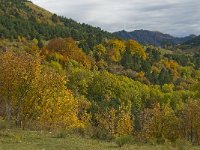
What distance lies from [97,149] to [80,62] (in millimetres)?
167217

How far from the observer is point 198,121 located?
3091 inches

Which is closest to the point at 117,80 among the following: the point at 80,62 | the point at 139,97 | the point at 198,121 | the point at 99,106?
the point at 139,97

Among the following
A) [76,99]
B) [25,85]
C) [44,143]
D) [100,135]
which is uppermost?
[25,85]

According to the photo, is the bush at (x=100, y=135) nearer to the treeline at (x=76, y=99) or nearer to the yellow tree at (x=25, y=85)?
the treeline at (x=76, y=99)

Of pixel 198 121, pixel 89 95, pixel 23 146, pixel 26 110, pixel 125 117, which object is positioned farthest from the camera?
pixel 89 95

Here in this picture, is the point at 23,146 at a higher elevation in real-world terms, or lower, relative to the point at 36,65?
lower

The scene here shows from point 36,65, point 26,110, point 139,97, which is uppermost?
point 36,65

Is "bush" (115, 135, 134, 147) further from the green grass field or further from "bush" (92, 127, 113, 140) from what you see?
"bush" (92, 127, 113, 140)

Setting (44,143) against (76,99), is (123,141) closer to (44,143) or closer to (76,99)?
(44,143)

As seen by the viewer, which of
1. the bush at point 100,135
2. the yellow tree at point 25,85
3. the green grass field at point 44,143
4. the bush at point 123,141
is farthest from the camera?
the bush at point 100,135

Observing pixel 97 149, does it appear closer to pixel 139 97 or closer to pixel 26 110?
pixel 26 110

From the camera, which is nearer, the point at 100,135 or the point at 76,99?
the point at 100,135

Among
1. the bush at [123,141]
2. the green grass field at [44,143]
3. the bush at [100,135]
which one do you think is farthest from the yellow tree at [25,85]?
the bush at [123,141]

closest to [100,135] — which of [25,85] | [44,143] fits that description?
[25,85]
